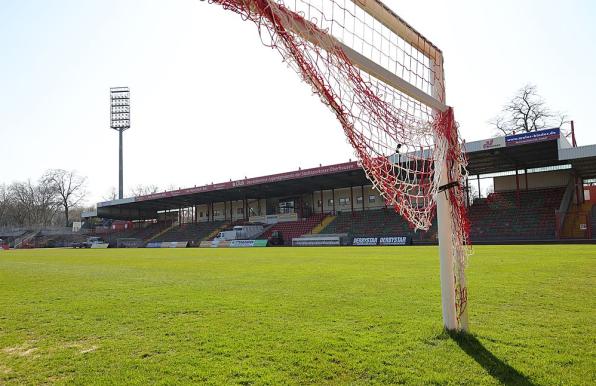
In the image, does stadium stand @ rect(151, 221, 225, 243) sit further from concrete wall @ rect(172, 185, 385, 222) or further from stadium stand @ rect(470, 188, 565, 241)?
stadium stand @ rect(470, 188, 565, 241)

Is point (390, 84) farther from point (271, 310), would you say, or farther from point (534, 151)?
point (534, 151)

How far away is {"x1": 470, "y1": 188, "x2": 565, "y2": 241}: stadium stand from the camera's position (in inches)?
1165

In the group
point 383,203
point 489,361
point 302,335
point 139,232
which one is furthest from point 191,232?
point 489,361

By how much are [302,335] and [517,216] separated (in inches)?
1256

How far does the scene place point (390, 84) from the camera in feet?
14.8

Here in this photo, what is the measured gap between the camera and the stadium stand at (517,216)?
97.1ft

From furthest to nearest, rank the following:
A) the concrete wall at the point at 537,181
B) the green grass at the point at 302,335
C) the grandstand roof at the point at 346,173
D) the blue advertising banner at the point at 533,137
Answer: the concrete wall at the point at 537,181, the grandstand roof at the point at 346,173, the blue advertising banner at the point at 533,137, the green grass at the point at 302,335

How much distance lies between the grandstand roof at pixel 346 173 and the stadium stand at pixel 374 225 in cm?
343

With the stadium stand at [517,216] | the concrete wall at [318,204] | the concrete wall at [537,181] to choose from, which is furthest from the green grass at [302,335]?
the concrete wall at [318,204]

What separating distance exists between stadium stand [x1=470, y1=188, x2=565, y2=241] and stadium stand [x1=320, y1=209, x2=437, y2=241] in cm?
404

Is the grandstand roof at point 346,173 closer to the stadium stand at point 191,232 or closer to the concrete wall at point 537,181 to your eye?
the concrete wall at point 537,181

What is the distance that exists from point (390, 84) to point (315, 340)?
296cm

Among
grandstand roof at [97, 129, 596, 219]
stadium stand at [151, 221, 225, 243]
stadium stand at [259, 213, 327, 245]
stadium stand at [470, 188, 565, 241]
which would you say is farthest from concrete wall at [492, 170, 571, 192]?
stadium stand at [151, 221, 225, 243]

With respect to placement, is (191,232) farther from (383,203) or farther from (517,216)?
(517,216)
